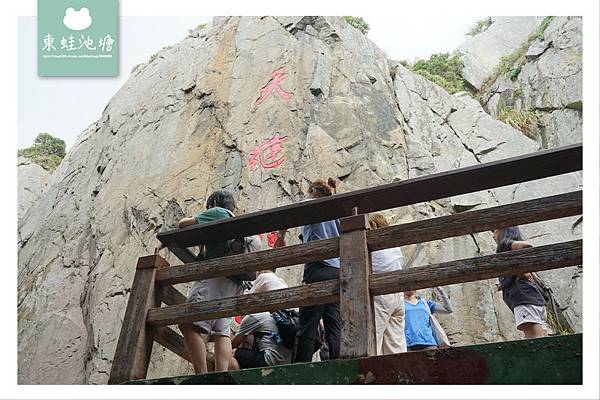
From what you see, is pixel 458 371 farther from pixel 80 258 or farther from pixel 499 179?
pixel 80 258

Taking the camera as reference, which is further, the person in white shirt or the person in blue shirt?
the person in blue shirt

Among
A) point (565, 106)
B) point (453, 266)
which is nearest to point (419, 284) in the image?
point (453, 266)

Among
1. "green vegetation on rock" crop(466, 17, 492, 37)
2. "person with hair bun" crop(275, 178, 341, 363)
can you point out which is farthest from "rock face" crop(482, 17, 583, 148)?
"person with hair bun" crop(275, 178, 341, 363)

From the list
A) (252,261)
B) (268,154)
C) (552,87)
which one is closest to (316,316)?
(252,261)

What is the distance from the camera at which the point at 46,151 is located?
1622cm

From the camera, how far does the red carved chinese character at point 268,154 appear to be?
1025 cm

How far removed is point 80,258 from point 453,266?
332 inches

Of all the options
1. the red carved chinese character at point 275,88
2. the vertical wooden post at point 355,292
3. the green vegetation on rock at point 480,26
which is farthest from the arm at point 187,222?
the green vegetation on rock at point 480,26

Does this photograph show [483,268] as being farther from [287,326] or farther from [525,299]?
[287,326]

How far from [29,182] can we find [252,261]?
40.0 feet

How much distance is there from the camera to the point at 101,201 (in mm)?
11000

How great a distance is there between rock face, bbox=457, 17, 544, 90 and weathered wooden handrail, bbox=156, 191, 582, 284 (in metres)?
12.4

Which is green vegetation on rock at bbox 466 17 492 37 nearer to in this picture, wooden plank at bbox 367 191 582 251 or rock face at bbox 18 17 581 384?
rock face at bbox 18 17 581 384

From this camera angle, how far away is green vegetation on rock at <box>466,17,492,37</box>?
17.7 metres
